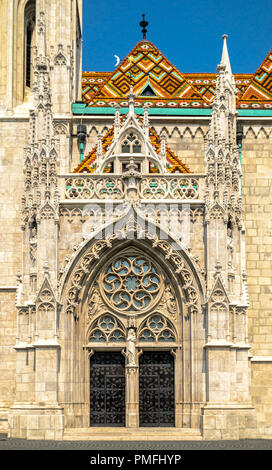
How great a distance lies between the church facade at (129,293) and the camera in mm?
23203

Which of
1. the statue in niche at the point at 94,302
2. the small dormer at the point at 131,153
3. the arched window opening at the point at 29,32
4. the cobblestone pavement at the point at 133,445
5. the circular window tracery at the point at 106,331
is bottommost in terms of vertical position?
the cobblestone pavement at the point at 133,445

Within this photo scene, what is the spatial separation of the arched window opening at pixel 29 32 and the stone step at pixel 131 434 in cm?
1169

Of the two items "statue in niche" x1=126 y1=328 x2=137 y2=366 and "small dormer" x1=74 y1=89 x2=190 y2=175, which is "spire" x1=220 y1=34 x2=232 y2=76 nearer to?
"small dormer" x1=74 y1=89 x2=190 y2=175

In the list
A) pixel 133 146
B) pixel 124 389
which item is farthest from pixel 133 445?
pixel 133 146

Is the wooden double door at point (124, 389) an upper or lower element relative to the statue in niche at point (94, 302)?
lower

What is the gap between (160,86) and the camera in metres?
29.9

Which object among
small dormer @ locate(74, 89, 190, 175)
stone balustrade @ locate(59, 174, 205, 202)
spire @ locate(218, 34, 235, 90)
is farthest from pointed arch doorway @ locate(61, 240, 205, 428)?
spire @ locate(218, 34, 235, 90)

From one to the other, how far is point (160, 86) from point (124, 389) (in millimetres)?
10818

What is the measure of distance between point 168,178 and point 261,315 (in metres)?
5.60

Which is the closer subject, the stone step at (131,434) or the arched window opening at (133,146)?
the stone step at (131,434)

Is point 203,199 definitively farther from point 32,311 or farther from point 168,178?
point 32,311

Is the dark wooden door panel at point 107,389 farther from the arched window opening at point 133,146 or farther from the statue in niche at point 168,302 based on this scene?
the arched window opening at point 133,146

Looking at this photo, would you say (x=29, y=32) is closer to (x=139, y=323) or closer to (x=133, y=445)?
(x=139, y=323)

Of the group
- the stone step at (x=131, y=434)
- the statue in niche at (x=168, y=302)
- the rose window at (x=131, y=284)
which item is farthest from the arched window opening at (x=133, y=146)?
the stone step at (x=131, y=434)
